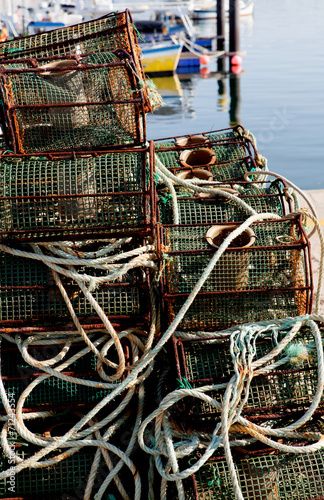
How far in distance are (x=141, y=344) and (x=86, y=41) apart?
1848 millimetres

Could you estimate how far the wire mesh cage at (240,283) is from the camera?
2.59 meters

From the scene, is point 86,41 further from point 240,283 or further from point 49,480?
point 49,480

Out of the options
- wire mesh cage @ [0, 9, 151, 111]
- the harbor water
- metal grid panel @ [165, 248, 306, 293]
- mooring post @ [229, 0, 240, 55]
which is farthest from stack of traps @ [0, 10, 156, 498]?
mooring post @ [229, 0, 240, 55]

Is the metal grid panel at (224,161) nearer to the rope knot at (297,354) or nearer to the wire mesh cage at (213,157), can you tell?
the wire mesh cage at (213,157)

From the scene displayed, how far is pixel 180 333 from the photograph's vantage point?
2.54 meters

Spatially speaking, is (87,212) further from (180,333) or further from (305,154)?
(305,154)

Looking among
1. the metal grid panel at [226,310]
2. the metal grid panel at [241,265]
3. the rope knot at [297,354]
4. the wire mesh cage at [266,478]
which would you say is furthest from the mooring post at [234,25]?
the wire mesh cage at [266,478]

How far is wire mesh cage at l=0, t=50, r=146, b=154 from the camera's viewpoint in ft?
9.58

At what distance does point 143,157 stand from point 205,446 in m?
1.31

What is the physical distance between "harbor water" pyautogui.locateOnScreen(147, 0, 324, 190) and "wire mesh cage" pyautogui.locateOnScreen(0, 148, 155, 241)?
7232mm

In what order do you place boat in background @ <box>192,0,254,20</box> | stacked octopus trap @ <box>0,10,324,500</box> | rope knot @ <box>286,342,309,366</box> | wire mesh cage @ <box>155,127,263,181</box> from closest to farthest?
stacked octopus trap @ <box>0,10,324,500</box> → rope knot @ <box>286,342,309,366</box> → wire mesh cage @ <box>155,127,263,181</box> → boat in background @ <box>192,0,254,20</box>

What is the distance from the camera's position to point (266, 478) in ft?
7.45

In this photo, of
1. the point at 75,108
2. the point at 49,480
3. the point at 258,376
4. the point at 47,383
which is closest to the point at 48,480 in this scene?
the point at 49,480

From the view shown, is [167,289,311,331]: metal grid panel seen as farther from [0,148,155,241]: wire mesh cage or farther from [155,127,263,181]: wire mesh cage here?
[155,127,263,181]: wire mesh cage
